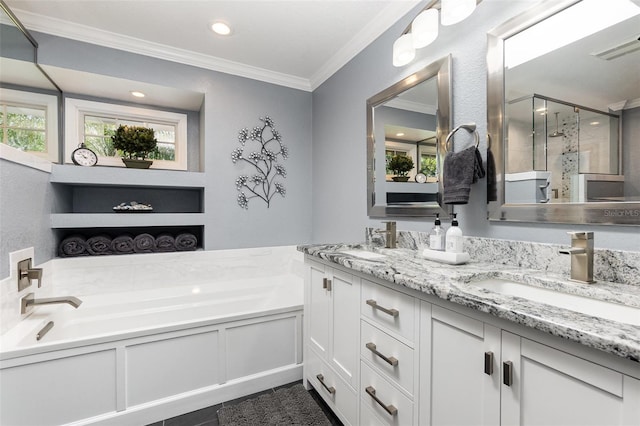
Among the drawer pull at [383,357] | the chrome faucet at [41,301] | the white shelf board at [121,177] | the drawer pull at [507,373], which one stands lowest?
the drawer pull at [383,357]

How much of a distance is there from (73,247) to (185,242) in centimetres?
81

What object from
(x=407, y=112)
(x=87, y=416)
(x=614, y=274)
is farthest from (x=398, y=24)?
(x=87, y=416)

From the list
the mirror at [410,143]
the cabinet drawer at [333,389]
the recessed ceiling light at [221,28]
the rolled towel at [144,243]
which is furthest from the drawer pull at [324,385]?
the recessed ceiling light at [221,28]

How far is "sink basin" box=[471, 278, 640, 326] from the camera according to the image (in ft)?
2.81

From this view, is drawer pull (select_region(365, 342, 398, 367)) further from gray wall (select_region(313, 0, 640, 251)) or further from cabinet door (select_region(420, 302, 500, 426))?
gray wall (select_region(313, 0, 640, 251))

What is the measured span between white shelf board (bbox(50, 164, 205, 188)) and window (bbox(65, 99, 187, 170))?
15.6 inches

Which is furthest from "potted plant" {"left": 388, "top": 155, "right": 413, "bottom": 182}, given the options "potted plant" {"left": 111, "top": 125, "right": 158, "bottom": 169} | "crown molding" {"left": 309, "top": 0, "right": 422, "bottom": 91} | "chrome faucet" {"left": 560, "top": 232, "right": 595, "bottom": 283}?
"potted plant" {"left": 111, "top": 125, "right": 158, "bottom": 169}

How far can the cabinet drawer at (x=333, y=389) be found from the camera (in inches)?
57.9

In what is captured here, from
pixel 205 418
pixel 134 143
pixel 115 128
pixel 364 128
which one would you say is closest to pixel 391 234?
pixel 364 128

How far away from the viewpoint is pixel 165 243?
8.49 ft

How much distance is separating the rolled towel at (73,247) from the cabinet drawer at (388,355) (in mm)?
2345

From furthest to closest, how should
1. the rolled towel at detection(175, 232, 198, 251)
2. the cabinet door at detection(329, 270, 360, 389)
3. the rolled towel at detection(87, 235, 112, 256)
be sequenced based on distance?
1. the rolled towel at detection(175, 232, 198, 251)
2. the rolled towel at detection(87, 235, 112, 256)
3. the cabinet door at detection(329, 270, 360, 389)

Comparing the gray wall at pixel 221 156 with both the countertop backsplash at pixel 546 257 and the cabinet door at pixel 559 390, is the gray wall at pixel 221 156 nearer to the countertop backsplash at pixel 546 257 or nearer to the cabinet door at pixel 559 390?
the countertop backsplash at pixel 546 257

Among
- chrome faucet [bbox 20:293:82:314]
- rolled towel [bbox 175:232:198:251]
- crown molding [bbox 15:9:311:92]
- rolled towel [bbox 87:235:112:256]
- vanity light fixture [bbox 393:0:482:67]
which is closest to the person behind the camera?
vanity light fixture [bbox 393:0:482:67]
